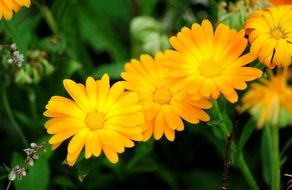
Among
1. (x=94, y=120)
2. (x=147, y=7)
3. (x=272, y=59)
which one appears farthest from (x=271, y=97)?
(x=147, y=7)

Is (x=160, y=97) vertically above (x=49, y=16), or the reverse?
(x=49, y=16)

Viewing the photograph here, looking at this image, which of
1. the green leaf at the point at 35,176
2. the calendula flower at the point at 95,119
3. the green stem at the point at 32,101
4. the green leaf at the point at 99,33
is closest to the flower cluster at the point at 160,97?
the calendula flower at the point at 95,119

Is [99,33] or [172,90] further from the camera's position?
[99,33]

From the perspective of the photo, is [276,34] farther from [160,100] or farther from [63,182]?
[63,182]

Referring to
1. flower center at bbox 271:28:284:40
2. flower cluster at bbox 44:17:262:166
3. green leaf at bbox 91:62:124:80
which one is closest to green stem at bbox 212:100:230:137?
flower cluster at bbox 44:17:262:166

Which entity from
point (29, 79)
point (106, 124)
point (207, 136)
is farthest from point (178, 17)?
point (106, 124)

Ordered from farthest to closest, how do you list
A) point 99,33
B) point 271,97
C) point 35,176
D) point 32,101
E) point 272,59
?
point 99,33
point 32,101
point 35,176
point 272,59
point 271,97

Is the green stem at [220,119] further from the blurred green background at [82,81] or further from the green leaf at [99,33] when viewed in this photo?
the green leaf at [99,33]

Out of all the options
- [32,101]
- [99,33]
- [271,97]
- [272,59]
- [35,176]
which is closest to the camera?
[271,97]
